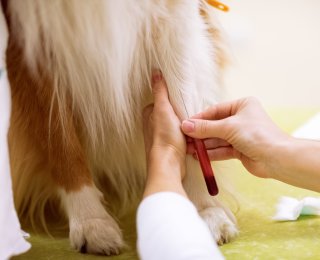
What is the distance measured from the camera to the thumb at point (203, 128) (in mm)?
1206

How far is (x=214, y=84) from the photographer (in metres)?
1.49

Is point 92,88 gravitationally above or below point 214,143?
above

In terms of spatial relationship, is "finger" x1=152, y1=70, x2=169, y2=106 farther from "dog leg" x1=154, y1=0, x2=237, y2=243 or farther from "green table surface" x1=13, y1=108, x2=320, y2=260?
"green table surface" x1=13, y1=108, x2=320, y2=260

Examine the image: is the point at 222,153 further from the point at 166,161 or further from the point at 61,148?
the point at 61,148

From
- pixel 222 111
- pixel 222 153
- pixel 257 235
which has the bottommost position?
pixel 257 235

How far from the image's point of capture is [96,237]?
122 centimetres

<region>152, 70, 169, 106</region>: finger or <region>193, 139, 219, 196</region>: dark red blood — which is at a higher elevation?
<region>152, 70, 169, 106</region>: finger

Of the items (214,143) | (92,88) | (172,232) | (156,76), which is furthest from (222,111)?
(172,232)

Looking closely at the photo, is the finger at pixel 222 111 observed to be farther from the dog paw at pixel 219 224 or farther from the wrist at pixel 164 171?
the dog paw at pixel 219 224

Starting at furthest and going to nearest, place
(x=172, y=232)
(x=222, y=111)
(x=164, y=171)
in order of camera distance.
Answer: (x=222, y=111) → (x=164, y=171) → (x=172, y=232)

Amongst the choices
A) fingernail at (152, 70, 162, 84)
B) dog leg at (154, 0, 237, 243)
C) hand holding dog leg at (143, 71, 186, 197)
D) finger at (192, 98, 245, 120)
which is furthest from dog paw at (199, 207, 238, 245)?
fingernail at (152, 70, 162, 84)

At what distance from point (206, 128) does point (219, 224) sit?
0.69 ft

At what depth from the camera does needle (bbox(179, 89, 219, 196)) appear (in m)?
1.22

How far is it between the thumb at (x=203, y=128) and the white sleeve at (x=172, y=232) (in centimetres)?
25
